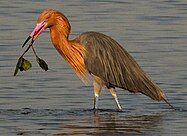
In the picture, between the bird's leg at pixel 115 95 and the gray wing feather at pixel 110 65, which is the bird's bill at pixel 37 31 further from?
the bird's leg at pixel 115 95

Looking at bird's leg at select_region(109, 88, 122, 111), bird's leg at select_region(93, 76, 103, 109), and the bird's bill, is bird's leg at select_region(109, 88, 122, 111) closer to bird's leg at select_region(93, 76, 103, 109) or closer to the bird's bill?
bird's leg at select_region(93, 76, 103, 109)

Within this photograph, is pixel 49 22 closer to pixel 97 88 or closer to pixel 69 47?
pixel 69 47

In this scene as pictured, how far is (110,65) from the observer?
13930mm

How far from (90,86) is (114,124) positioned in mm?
2665

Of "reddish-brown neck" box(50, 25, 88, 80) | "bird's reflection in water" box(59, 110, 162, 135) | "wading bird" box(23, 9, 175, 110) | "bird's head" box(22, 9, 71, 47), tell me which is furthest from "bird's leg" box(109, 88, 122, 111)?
"bird's head" box(22, 9, 71, 47)

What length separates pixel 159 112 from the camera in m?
13.5

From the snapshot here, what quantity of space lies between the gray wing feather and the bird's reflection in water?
549 mm

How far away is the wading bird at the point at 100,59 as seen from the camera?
13.8 m

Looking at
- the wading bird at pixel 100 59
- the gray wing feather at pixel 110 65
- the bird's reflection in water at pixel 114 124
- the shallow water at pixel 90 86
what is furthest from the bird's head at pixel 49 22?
the bird's reflection in water at pixel 114 124

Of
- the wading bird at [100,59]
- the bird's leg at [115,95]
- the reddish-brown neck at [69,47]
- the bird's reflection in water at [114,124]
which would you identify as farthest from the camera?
the reddish-brown neck at [69,47]

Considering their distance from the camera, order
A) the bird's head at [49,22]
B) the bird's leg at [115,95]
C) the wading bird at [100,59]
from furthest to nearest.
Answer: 1. the wading bird at [100,59]
2. the bird's head at [49,22]
3. the bird's leg at [115,95]

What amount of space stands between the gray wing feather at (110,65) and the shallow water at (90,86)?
33cm

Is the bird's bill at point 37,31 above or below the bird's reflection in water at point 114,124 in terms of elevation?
above

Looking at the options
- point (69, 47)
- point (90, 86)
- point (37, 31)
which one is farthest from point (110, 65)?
point (90, 86)
